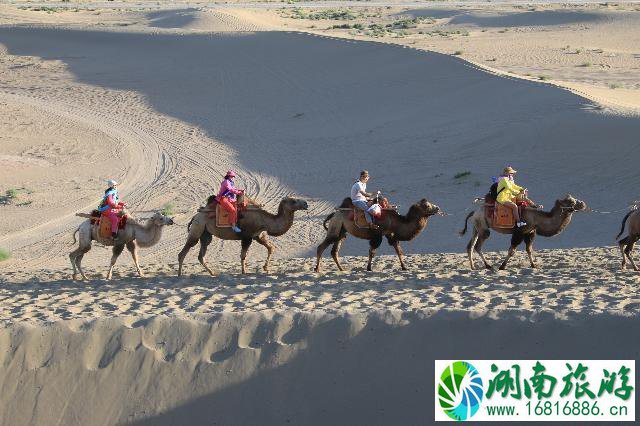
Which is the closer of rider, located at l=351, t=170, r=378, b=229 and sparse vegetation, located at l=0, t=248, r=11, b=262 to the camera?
rider, located at l=351, t=170, r=378, b=229

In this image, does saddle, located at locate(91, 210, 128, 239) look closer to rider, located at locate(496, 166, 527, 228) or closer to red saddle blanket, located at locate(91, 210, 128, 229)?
red saddle blanket, located at locate(91, 210, 128, 229)

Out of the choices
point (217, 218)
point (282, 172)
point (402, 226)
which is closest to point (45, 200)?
point (282, 172)

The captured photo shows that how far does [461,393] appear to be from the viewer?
1156 centimetres

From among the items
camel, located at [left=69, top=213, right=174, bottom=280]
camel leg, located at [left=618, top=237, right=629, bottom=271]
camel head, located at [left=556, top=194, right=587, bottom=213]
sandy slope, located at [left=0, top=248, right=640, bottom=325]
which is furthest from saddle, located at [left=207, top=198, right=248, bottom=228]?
camel leg, located at [left=618, top=237, right=629, bottom=271]

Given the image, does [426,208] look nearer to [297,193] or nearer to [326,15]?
[297,193]

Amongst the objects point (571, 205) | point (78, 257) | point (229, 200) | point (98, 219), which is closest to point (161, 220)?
point (98, 219)

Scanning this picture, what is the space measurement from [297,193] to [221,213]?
10.2 m

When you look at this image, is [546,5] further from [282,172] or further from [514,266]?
[514,266]

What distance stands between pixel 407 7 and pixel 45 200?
191ft

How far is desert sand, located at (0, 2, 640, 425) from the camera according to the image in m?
12.2

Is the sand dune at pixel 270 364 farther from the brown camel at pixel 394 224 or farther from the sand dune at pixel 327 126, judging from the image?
the sand dune at pixel 327 126

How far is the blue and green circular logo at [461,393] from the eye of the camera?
1150cm

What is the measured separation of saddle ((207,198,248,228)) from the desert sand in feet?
2.93

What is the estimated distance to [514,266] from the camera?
18.2 meters
